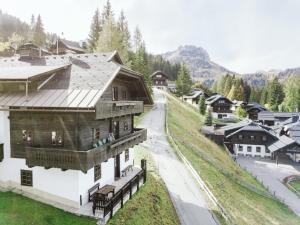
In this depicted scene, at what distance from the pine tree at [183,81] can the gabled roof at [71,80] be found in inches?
2621

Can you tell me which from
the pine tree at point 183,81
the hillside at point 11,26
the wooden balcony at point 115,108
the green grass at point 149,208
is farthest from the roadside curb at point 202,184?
the hillside at point 11,26

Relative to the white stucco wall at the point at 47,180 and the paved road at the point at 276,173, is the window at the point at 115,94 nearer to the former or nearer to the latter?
the white stucco wall at the point at 47,180

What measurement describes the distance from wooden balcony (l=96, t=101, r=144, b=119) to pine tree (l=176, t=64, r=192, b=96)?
2578 inches

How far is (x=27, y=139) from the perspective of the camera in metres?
19.5

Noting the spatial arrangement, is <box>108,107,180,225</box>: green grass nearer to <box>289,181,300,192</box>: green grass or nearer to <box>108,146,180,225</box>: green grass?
<box>108,146,180,225</box>: green grass

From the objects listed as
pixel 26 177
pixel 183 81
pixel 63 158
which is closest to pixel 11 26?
pixel 183 81

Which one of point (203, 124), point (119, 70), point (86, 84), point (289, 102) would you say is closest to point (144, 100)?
point (119, 70)

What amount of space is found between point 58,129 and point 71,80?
A: 11.9ft

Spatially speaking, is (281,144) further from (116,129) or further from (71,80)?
(71,80)

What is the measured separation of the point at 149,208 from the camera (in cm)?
2189

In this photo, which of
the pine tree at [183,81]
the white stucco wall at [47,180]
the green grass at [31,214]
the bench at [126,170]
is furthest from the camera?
the pine tree at [183,81]

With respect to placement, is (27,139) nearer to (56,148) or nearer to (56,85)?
(56,148)

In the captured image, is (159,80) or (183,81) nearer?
(183,81)

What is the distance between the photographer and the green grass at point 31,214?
16.9m
